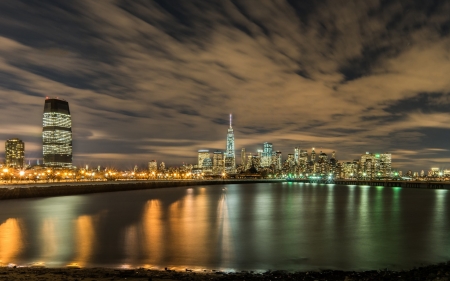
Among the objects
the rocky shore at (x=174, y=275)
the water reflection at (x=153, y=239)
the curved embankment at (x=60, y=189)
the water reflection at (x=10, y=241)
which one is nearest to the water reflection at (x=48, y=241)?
the water reflection at (x=10, y=241)

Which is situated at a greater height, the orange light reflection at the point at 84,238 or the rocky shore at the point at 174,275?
the rocky shore at the point at 174,275

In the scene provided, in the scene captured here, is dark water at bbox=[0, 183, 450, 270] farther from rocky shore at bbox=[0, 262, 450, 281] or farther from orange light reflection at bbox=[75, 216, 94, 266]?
rocky shore at bbox=[0, 262, 450, 281]

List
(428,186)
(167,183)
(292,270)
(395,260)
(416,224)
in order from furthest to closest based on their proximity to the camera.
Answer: (428,186) < (167,183) < (416,224) < (395,260) < (292,270)

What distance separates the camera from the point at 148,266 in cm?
1510

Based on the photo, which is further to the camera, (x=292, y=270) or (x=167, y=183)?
(x=167, y=183)

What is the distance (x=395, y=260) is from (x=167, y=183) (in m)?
103

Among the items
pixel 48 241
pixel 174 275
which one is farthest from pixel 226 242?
pixel 48 241

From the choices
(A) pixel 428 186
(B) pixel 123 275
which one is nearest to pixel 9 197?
(B) pixel 123 275

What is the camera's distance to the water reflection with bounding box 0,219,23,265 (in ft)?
54.9

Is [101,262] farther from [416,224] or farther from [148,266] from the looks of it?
[416,224]

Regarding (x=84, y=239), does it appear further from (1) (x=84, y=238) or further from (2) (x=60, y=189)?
(2) (x=60, y=189)

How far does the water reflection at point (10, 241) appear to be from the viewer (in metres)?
16.7

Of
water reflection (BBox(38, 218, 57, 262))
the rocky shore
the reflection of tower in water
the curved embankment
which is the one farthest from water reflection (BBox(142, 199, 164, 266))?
the curved embankment

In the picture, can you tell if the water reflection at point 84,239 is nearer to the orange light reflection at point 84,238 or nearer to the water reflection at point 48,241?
the orange light reflection at point 84,238
